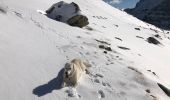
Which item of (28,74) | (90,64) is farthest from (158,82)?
(28,74)

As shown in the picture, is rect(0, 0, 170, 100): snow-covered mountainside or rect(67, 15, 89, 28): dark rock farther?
rect(67, 15, 89, 28): dark rock

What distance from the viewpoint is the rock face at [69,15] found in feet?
76.7

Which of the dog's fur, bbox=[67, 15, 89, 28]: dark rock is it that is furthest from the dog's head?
bbox=[67, 15, 89, 28]: dark rock

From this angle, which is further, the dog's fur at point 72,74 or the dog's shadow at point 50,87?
the dog's fur at point 72,74

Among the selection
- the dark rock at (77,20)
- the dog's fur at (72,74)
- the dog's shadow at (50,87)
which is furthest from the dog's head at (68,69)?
the dark rock at (77,20)

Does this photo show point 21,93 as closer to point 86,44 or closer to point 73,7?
point 86,44

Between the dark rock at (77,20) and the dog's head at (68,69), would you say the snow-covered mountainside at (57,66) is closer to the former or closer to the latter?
the dog's head at (68,69)

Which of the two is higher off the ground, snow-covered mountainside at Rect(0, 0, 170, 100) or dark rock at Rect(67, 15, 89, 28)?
dark rock at Rect(67, 15, 89, 28)

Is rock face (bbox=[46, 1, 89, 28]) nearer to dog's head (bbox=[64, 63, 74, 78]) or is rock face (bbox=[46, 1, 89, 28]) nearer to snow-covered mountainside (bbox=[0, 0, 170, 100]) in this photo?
snow-covered mountainside (bbox=[0, 0, 170, 100])

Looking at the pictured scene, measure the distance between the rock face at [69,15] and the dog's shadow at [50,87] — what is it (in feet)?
34.1

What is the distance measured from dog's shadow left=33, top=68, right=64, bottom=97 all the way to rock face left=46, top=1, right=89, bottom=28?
10.4 metres

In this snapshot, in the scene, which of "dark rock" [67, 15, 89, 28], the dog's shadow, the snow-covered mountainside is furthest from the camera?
"dark rock" [67, 15, 89, 28]

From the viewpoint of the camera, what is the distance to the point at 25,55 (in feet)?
47.8

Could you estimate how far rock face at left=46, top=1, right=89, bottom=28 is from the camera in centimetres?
2339
